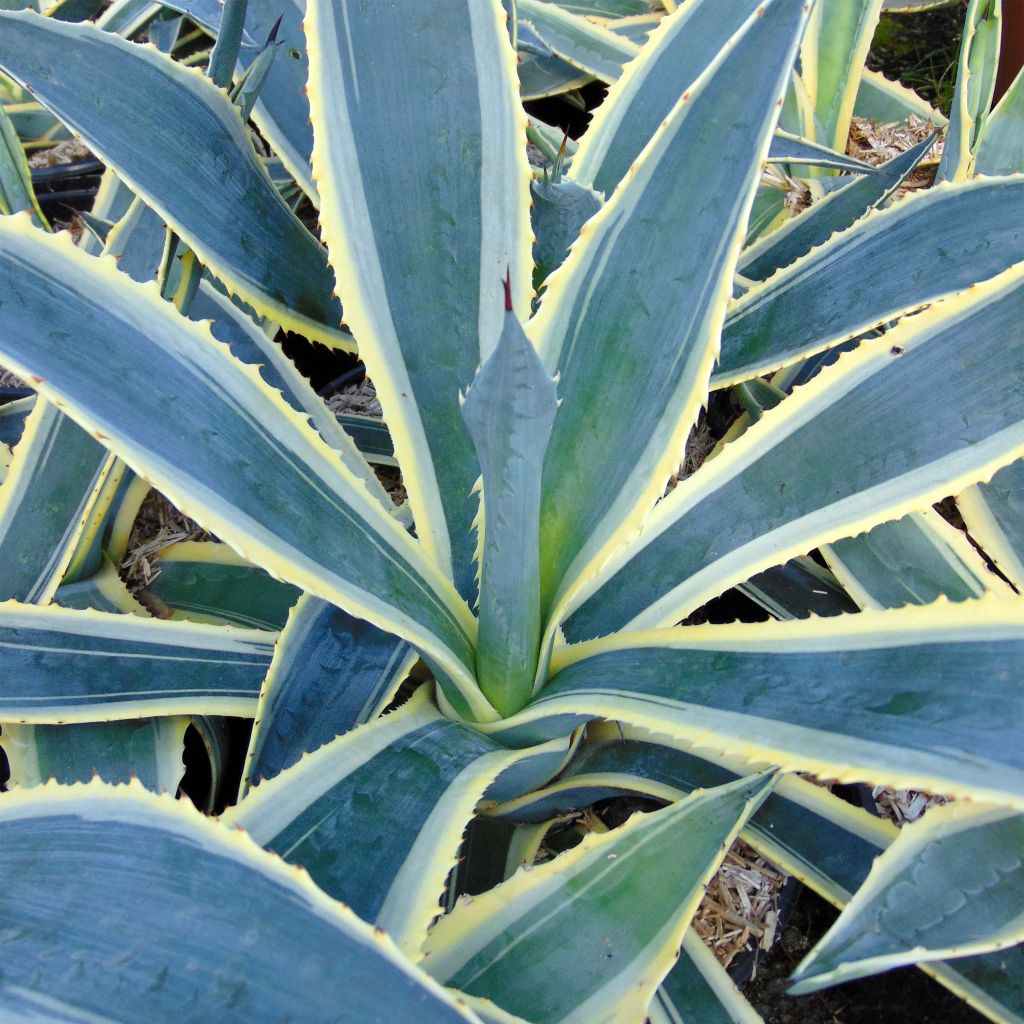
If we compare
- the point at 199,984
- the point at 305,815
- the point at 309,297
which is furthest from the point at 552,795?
the point at 309,297

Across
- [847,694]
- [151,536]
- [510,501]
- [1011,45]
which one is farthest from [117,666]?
[1011,45]

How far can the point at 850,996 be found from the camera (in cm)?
84

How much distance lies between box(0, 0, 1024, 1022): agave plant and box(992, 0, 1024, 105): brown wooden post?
0.72 meters

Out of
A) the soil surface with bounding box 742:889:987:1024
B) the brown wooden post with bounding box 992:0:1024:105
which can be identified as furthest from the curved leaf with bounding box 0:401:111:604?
the brown wooden post with bounding box 992:0:1024:105

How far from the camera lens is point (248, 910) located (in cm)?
42

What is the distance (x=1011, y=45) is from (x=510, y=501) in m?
1.28

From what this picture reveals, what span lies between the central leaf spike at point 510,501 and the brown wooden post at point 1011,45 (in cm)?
118

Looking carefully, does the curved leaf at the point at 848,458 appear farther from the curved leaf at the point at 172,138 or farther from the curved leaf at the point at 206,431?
the curved leaf at the point at 172,138

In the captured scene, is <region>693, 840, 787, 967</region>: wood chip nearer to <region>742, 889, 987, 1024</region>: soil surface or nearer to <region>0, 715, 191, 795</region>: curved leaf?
<region>742, 889, 987, 1024</region>: soil surface

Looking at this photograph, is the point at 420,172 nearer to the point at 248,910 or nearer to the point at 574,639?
the point at 574,639

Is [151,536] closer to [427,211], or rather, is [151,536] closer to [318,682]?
[318,682]

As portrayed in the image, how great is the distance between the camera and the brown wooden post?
4.32 feet

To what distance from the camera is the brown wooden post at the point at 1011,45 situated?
4.32ft

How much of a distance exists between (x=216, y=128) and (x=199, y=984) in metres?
0.59
